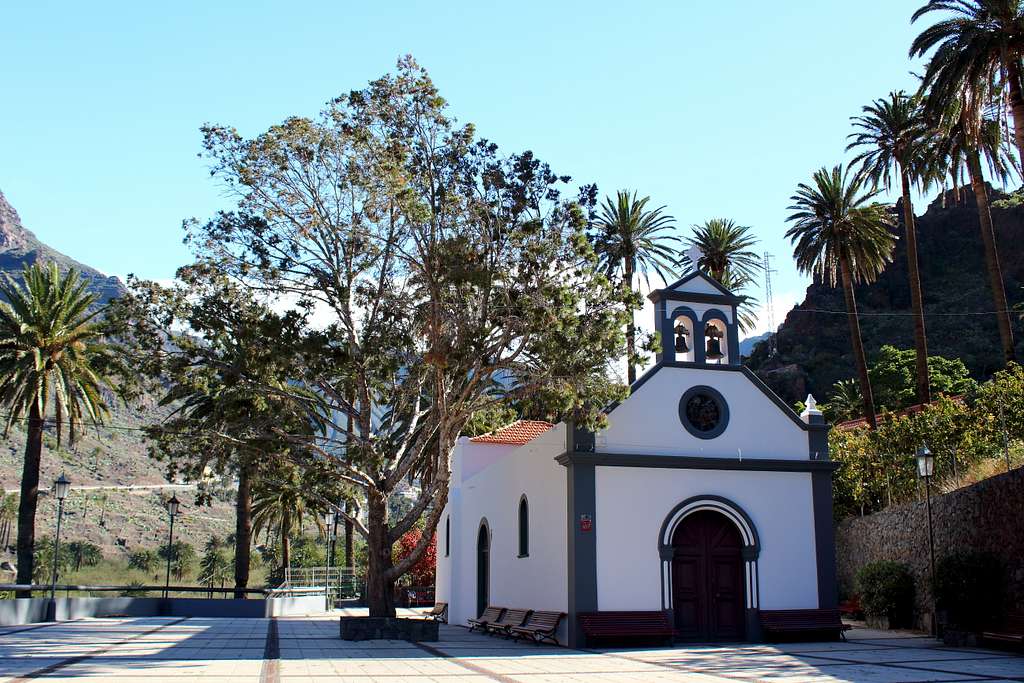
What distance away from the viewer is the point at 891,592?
941 inches

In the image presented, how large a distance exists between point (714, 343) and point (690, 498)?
391 cm

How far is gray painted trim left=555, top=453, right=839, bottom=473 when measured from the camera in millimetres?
20062

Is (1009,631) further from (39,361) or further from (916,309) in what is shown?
(39,361)

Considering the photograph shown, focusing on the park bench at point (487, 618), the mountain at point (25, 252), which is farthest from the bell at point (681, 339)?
the mountain at point (25, 252)

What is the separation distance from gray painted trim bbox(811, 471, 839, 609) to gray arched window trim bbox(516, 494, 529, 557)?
6985mm

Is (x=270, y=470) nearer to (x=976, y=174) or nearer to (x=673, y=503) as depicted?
(x=673, y=503)

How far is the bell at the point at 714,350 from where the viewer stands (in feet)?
72.9

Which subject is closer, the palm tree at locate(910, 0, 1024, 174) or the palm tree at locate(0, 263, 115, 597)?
the palm tree at locate(910, 0, 1024, 174)

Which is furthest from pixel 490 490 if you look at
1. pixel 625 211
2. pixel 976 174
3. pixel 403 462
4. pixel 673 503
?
pixel 976 174

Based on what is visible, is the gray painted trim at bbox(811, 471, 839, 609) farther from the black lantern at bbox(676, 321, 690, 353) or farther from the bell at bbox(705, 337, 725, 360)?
the black lantern at bbox(676, 321, 690, 353)

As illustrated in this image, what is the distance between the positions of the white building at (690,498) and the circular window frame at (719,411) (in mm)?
39

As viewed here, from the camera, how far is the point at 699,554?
21.0 metres

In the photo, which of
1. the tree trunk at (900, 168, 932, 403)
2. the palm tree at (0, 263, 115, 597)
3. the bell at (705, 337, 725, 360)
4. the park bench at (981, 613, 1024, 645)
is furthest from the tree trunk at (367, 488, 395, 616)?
the tree trunk at (900, 168, 932, 403)

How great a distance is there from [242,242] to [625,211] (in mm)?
22816
